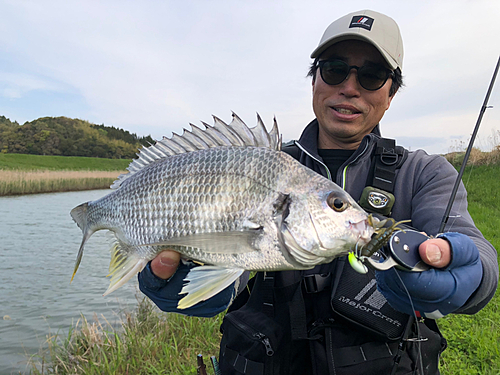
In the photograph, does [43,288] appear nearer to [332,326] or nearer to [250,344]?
[250,344]

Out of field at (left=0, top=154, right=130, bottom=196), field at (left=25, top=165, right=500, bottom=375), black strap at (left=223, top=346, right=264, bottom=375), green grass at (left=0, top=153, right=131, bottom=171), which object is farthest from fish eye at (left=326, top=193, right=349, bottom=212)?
green grass at (left=0, top=153, right=131, bottom=171)

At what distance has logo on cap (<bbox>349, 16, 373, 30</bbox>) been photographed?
2.24m

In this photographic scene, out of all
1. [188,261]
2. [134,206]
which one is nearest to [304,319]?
[188,261]

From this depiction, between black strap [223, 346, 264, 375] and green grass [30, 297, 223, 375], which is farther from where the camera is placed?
green grass [30, 297, 223, 375]

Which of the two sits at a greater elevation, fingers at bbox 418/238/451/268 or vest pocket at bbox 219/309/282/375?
fingers at bbox 418/238/451/268

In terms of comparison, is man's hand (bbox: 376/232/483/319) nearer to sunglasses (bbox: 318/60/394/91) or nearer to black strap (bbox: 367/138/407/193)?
black strap (bbox: 367/138/407/193)

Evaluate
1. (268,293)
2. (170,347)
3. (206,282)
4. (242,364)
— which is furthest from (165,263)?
(170,347)

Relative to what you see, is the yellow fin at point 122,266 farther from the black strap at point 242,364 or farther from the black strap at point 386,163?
the black strap at point 386,163

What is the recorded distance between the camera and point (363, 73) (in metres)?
2.28

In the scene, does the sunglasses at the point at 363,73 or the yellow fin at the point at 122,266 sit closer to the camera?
the yellow fin at the point at 122,266

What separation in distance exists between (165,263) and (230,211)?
1.75 feet

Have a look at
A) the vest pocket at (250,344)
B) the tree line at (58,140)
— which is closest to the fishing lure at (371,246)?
the vest pocket at (250,344)

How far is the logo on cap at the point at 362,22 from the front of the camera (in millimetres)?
2238

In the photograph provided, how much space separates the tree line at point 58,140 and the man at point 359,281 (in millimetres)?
50709
